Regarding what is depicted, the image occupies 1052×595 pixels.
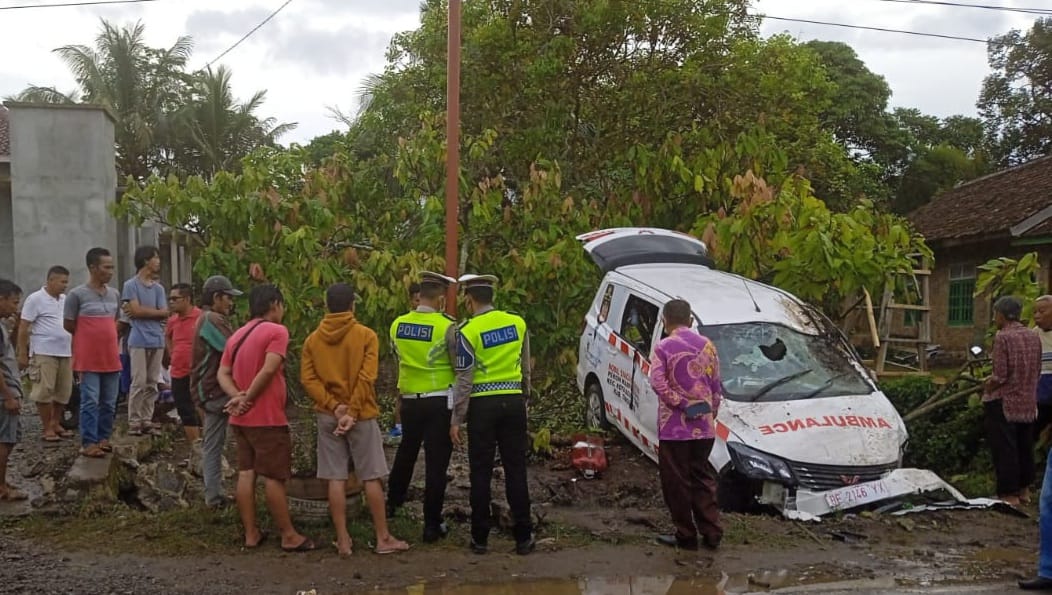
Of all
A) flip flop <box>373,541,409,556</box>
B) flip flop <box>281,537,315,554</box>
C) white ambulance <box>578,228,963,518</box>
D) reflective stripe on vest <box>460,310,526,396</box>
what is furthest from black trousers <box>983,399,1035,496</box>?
flip flop <box>281,537,315,554</box>

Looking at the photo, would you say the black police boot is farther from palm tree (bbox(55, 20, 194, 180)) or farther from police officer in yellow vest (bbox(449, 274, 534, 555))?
palm tree (bbox(55, 20, 194, 180))

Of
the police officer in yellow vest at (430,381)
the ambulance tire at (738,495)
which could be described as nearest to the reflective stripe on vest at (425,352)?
the police officer in yellow vest at (430,381)

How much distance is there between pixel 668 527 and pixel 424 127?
629 cm

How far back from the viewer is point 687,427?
6098 mm

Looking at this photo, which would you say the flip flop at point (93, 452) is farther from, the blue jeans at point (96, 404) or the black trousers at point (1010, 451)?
the black trousers at point (1010, 451)

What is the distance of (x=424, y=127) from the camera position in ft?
37.3

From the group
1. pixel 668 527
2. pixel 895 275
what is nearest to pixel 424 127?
pixel 895 275

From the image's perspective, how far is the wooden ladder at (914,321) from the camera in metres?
10.4

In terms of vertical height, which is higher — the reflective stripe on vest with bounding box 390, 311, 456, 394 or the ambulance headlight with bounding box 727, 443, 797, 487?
the reflective stripe on vest with bounding box 390, 311, 456, 394

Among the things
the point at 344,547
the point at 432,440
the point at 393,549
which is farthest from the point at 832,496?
the point at 344,547

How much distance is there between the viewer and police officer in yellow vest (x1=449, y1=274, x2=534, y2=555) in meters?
5.98

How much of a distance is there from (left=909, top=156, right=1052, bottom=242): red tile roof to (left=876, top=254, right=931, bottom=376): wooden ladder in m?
1.71

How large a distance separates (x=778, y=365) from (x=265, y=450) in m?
4.31

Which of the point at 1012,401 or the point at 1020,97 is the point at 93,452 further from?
the point at 1020,97
